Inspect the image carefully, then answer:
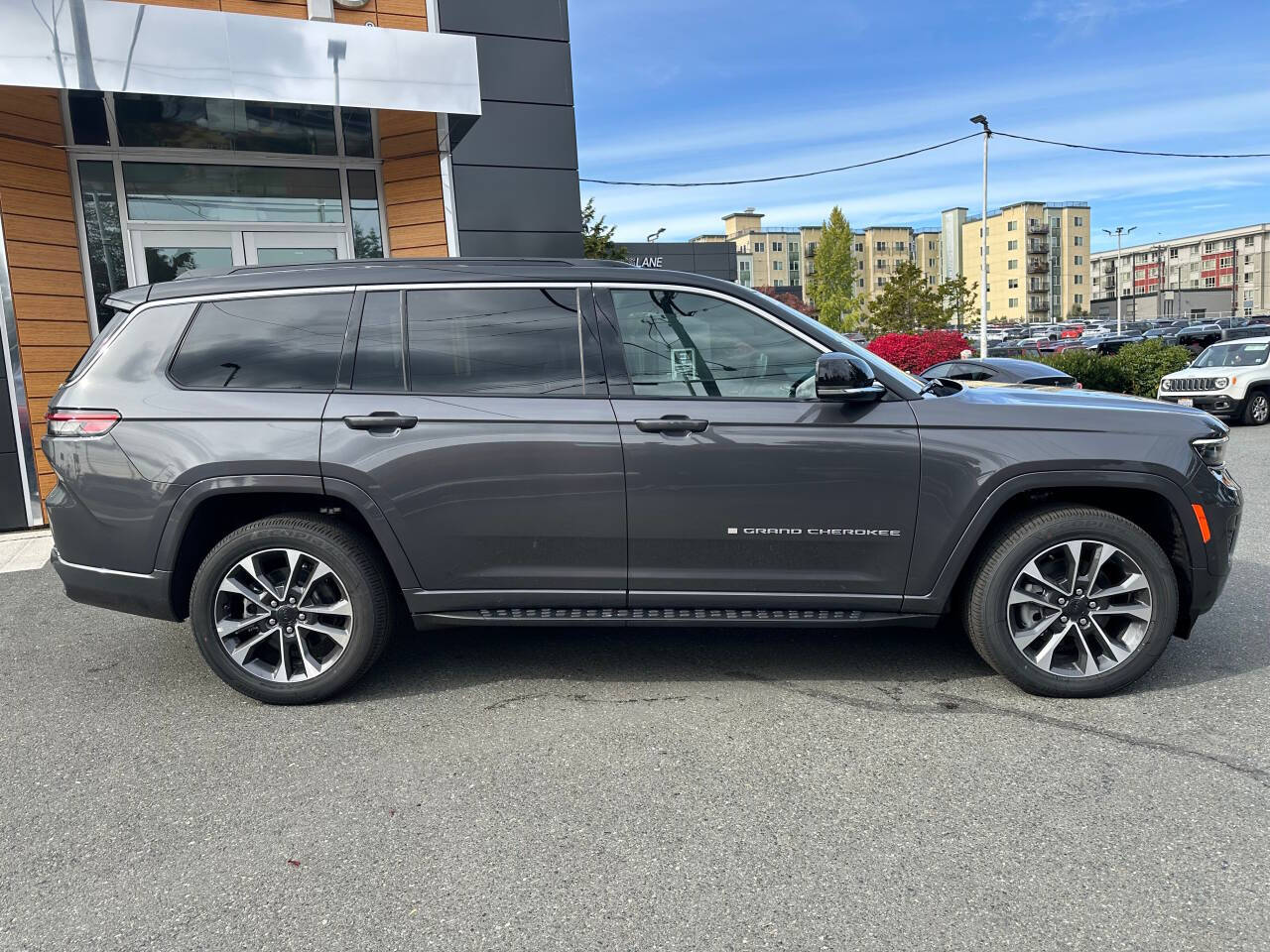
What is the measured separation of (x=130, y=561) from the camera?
3.79m

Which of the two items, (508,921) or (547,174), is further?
(547,174)

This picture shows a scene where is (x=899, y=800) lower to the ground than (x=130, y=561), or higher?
lower

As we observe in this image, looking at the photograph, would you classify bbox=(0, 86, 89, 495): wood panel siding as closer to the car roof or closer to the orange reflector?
the car roof

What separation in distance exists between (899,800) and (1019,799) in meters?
0.40

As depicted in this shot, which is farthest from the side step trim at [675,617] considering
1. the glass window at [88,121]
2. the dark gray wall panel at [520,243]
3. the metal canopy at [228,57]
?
the glass window at [88,121]

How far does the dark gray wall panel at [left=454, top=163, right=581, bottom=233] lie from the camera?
9.35 metres

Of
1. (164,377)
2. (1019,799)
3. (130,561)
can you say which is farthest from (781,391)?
(130,561)

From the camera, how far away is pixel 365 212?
931cm

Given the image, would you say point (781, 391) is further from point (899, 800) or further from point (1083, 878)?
point (1083, 878)

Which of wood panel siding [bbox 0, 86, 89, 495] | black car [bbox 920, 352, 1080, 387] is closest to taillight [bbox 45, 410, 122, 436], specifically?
wood panel siding [bbox 0, 86, 89, 495]

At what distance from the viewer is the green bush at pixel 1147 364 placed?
17.8 meters

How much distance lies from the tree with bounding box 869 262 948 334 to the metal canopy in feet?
85.8

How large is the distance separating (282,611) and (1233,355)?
16947 millimetres

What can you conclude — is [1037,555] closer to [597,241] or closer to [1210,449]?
[1210,449]
